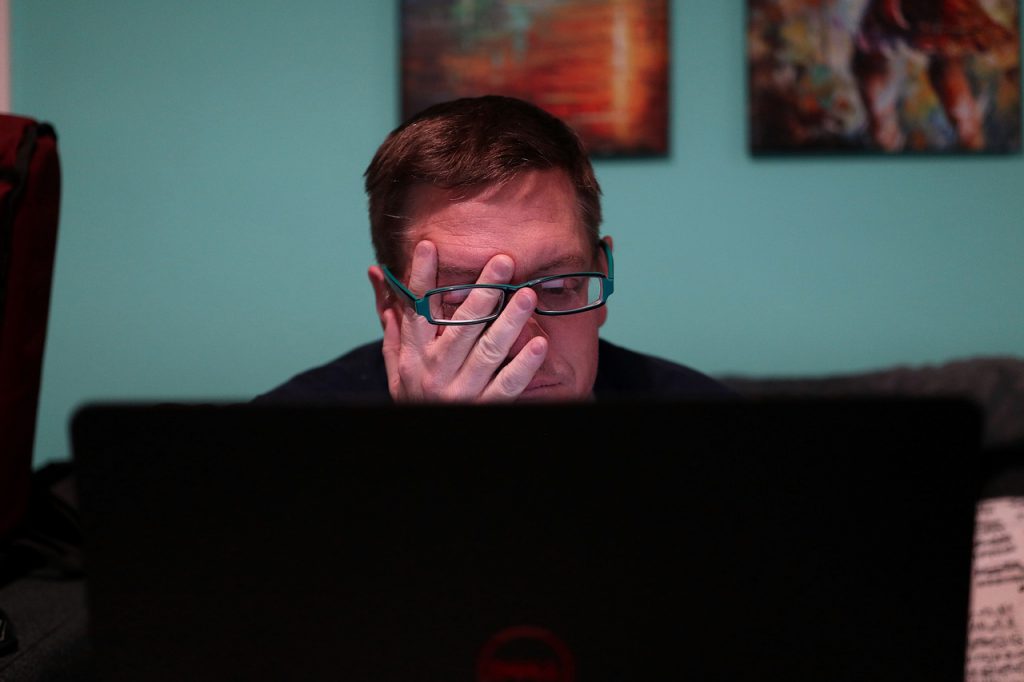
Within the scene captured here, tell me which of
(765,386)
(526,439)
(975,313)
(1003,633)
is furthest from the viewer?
(975,313)

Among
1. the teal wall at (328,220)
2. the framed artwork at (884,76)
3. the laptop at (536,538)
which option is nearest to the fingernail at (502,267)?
the laptop at (536,538)

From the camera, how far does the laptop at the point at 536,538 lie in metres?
0.42

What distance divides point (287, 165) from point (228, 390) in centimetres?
60

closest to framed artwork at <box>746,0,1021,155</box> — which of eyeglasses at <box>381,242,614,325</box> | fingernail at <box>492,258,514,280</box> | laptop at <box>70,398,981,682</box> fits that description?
eyeglasses at <box>381,242,614,325</box>

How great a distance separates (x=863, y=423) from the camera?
16.7 inches

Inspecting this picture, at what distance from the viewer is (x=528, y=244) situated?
98cm

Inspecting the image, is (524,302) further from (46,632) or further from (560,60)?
(560,60)

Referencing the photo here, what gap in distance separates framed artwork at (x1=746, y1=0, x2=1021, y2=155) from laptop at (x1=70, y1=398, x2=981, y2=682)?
163cm

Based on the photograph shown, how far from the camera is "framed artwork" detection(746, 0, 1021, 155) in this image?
1.87 m

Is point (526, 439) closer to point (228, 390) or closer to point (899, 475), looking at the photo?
point (899, 475)

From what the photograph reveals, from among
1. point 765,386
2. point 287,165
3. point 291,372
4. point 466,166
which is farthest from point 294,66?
point 765,386

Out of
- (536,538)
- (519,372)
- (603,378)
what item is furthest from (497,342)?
(536,538)

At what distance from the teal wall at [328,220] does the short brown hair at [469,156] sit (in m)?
0.88

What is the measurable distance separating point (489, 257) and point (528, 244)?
0.18 ft
